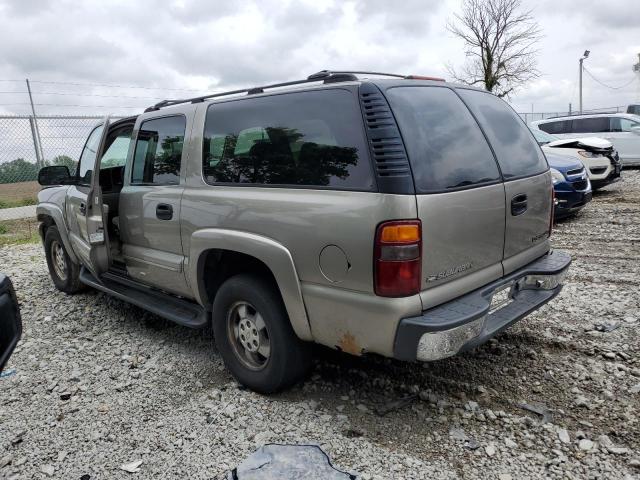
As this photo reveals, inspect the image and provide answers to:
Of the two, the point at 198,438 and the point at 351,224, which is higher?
the point at 351,224

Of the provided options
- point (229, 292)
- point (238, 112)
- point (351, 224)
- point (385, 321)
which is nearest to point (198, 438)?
point (229, 292)

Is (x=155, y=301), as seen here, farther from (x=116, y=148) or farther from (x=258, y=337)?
(x=116, y=148)

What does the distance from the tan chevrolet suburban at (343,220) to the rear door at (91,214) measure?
45cm

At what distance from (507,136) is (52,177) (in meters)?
4.11

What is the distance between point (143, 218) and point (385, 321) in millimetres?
2343

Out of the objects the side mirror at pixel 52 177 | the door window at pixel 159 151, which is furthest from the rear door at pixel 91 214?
the door window at pixel 159 151

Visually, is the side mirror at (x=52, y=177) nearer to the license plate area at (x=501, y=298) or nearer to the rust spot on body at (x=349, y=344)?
the rust spot on body at (x=349, y=344)

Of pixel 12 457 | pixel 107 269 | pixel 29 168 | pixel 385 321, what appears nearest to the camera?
pixel 385 321

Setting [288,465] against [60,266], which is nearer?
[288,465]

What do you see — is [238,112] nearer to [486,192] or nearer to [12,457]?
[486,192]

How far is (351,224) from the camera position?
98.9 inches

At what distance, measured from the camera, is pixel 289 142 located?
290 centimetres

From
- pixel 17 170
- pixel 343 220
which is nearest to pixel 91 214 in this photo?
pixel 343 220

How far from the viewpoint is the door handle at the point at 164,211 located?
11.9 ft
